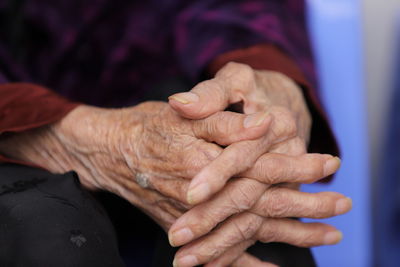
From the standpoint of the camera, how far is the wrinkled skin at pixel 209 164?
581 mm

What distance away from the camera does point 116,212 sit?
756 millimetres

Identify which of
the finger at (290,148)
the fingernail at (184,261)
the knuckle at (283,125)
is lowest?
the fingernail at (184,261)

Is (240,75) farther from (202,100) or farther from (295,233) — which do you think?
(295,233)

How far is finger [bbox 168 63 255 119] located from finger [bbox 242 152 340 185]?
0.09 meters

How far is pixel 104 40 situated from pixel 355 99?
50 cm

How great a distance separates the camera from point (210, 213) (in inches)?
22.7

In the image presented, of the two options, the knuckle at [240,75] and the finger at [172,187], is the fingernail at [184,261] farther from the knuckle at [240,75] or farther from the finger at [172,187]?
the knuckle at [240,75]

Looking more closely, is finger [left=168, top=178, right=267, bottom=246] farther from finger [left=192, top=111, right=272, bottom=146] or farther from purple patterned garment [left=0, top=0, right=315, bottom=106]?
purple patterned garment [left=0, top=0, right=315, bottom=106]

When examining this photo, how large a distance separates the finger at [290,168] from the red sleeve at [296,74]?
0.49ft

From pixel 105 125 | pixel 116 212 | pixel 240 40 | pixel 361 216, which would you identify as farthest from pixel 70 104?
pixel 361 216

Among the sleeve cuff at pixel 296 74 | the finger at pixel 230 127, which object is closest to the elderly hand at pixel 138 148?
the finger at pixel 230 127

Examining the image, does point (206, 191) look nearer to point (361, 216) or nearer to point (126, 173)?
point (126, 173)

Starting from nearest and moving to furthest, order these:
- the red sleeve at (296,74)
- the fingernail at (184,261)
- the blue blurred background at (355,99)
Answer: the fingernail at (184,261) → the red sleeve at (296,74) → the blue blurred background at (355,99)

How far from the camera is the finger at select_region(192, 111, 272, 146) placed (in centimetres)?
58
